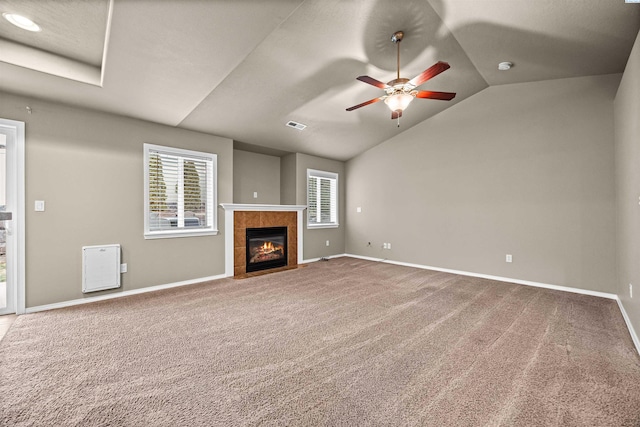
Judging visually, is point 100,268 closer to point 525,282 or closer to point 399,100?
point 399,100

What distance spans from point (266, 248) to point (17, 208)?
3487mm

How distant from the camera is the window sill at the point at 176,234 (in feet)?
13.4

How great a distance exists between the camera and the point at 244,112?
4137 mm

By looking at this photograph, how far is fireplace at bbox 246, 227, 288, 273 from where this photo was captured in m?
5.26

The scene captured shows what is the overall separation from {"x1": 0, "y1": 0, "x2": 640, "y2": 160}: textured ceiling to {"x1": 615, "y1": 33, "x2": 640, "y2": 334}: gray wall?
520mm

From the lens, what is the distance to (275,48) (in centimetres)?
299

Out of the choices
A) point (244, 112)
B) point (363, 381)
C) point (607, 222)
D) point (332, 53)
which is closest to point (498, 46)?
point (332, 53)

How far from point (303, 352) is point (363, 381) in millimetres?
601

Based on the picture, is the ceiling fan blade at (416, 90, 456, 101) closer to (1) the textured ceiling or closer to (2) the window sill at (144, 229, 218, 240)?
(1) the textured ceiling

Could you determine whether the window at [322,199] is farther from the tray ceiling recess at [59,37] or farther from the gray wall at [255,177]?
the tray ceiling recess at [59,37]

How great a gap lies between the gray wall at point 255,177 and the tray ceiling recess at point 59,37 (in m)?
2.84

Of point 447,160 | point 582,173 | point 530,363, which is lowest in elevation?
point 530,363

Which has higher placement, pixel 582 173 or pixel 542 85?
pixel 542 85

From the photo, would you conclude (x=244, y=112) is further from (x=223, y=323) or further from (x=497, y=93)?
(x=497, y=93)
